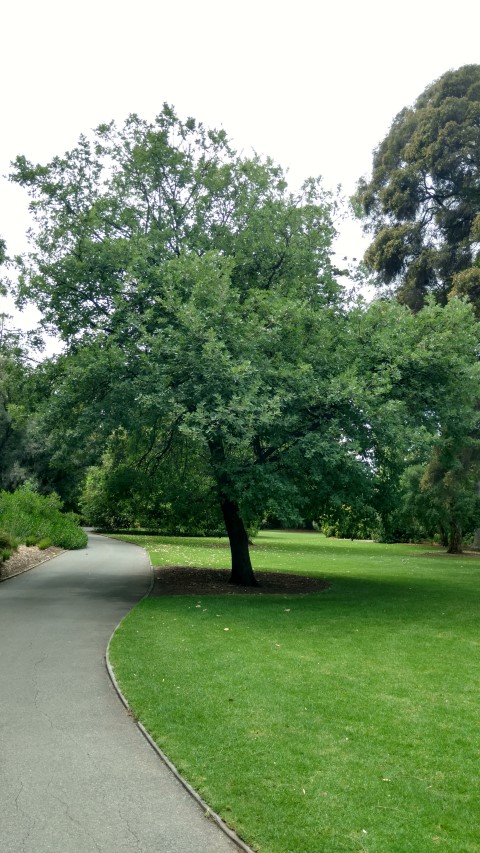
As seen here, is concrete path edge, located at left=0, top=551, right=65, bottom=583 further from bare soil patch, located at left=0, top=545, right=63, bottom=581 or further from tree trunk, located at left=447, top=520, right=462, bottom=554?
tree trunk, located at left=447, top=520, right=462, bottom=554

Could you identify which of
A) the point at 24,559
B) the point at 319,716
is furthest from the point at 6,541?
the point at 319,716

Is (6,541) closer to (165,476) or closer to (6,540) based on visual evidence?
(6,540)

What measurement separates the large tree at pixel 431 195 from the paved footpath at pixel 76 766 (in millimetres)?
21048

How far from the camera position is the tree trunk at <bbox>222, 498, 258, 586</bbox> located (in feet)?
55.1

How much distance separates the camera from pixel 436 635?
10156 mm

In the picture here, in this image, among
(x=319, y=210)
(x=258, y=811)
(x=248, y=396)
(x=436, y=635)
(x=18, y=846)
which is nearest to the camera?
(x=18, y=846)

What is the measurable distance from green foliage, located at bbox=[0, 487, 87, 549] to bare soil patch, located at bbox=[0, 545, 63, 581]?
0.50 m

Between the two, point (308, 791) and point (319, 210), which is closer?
point (308, 791)

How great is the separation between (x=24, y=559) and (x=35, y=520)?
5.02 m

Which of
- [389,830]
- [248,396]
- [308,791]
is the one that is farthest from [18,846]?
[248,396]

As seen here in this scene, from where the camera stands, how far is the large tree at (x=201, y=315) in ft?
42.1

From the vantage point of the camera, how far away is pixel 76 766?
16.1 ft

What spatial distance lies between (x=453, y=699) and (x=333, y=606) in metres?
6.41

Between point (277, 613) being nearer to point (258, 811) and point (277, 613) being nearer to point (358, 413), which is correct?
point (358, 413)
